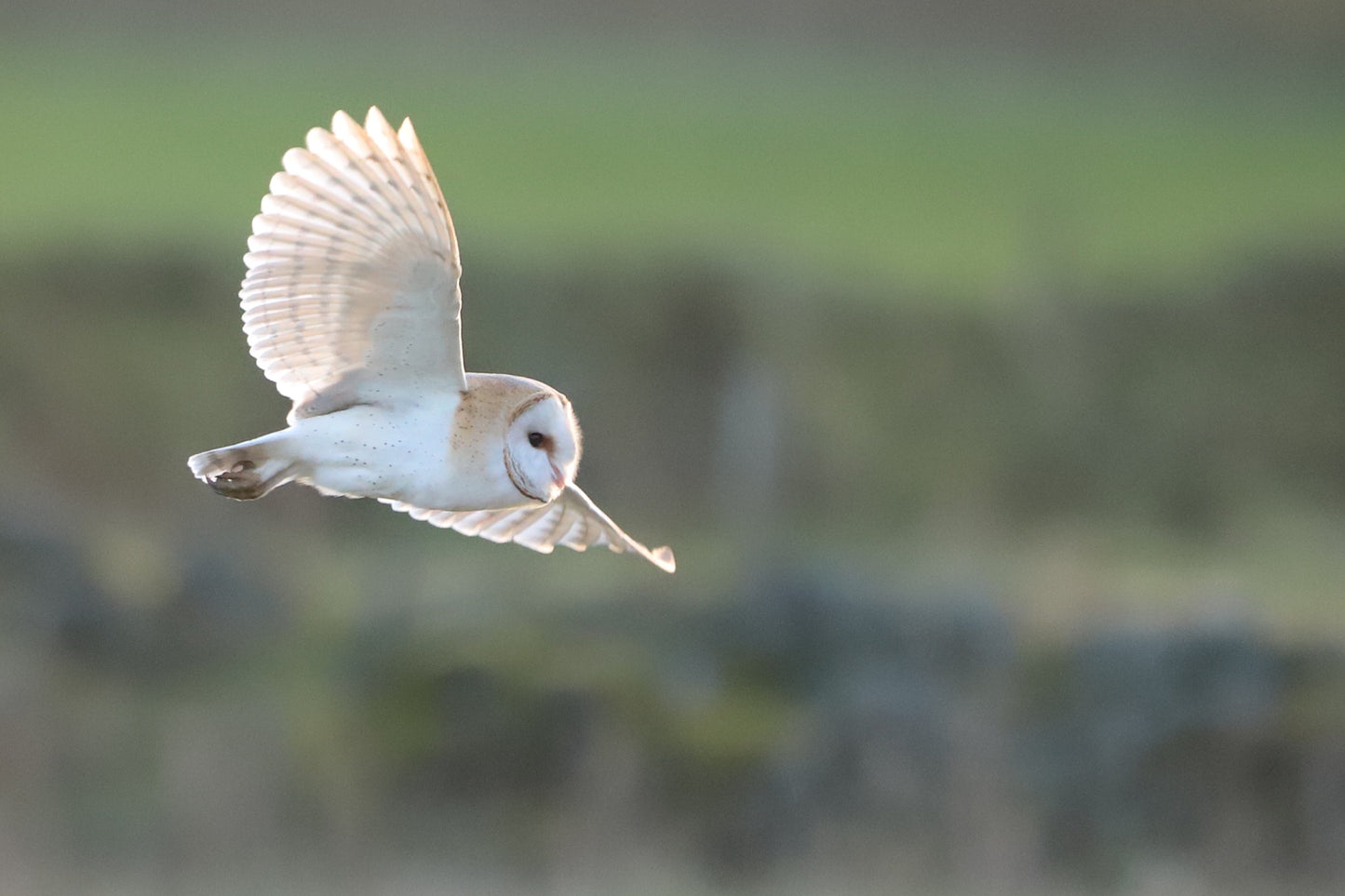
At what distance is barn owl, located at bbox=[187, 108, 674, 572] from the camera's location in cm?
272

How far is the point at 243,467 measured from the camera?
2727mm

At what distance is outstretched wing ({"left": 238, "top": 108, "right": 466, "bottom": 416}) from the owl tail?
134mm

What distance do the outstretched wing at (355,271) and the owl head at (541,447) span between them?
11cm

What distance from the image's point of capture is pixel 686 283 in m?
14.9

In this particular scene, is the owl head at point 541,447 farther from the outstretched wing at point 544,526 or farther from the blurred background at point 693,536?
the blurred background at point 693,536

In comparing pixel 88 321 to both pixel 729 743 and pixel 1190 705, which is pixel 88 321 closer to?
pixel 729 743

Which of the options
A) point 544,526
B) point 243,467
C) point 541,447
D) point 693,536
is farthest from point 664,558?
point 693,536

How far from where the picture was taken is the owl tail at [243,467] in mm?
2707

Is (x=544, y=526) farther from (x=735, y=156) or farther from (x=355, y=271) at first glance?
(x=735, y=156)

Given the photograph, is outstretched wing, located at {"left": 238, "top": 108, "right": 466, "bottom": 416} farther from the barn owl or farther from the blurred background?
the blurred background

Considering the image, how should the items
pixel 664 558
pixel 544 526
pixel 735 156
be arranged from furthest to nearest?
pixel 735 156 < pixel 544 526 < pixel 664 558

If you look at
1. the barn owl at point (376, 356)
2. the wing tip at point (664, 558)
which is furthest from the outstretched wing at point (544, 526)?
the barn owl at point (376, 356)

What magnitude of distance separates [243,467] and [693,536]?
1131cm

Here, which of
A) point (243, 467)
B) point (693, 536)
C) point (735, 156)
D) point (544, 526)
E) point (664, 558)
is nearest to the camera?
point (243, 467)
